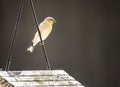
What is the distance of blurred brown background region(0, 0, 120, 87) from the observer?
531cm

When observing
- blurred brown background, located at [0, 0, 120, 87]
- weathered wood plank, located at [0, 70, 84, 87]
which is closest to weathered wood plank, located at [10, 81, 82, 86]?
weathered wood plank, located at [0, 70, 84, 87]

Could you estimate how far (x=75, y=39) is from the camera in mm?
5406

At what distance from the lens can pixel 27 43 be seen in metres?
5.30

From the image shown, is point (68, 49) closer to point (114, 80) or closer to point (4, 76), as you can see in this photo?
point (114, 80)

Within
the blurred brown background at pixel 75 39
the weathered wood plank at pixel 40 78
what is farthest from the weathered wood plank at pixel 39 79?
the blurred brown background at pixel 75 39

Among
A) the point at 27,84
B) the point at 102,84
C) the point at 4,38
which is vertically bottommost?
the point at 102,84

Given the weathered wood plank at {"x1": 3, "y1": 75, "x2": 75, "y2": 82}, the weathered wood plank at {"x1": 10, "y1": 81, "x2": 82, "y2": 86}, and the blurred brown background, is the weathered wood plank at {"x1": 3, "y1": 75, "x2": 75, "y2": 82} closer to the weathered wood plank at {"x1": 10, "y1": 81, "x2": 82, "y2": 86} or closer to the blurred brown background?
the weathered wood plank at {"x1": 10, "y1": 81, "x2": 82, "y2": 86}

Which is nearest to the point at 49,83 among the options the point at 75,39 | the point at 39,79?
the point at 39,79

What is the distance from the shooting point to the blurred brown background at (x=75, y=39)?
5.31 m

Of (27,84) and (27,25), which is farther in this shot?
(27,25)

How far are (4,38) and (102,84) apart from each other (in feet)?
3.74

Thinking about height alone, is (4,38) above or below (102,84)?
above

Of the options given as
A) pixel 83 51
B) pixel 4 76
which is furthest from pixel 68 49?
pixel 4 76

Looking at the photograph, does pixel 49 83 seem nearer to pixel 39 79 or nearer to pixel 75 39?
pixel 39 79
